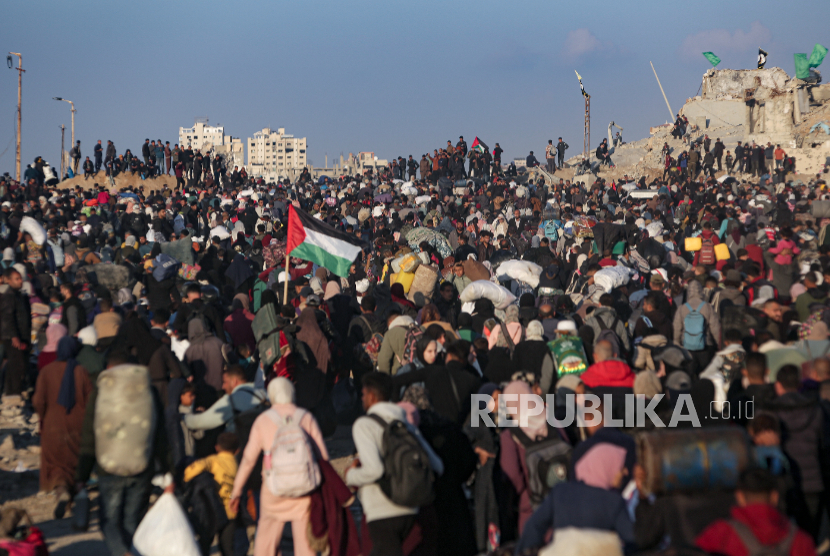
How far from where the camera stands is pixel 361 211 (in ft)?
68.8

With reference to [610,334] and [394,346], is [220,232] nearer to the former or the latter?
[394,346]

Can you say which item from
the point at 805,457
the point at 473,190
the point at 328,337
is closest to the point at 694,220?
the point at 473,190

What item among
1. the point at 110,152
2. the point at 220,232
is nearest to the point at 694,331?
the point at 220,232

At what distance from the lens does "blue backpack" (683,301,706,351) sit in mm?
8266

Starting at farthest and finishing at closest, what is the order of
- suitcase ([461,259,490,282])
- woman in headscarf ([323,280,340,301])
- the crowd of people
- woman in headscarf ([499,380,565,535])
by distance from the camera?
suitcase ([461,259,490,282]) < woman in headscarf ([323,280,340,301]) < woman in headscarf ([499,380,565,535]) < the crowd of people

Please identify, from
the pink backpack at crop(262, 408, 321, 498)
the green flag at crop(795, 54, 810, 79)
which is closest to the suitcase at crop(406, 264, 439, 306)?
the pink backpack at crop(262, 408, 321, 498)

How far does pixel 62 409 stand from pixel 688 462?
5.19 meters

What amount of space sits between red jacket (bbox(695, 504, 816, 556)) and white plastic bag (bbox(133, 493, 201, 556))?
118 inches

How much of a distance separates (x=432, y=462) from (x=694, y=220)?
15.3 m

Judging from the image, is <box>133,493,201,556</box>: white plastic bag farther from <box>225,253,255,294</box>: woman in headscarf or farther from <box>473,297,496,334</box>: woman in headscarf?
<box>225,253,255,294</box>: woman in headscarf

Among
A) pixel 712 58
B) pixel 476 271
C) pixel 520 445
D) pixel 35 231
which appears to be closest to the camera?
pixel 520 445

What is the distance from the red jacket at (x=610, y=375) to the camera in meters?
6.31

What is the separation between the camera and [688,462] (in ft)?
13.8

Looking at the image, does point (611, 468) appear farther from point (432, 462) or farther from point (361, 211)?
point (361, 211)
